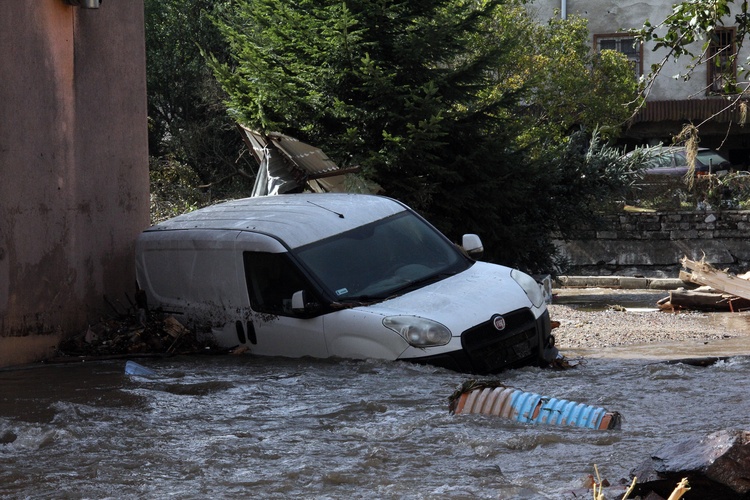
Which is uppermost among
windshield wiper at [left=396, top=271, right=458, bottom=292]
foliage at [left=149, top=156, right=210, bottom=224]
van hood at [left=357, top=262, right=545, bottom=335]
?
foliage at [left=149, top=156, right=210, bottom=224]

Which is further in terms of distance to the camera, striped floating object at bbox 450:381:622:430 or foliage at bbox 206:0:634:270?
foliage at bbox 206:0:634:270

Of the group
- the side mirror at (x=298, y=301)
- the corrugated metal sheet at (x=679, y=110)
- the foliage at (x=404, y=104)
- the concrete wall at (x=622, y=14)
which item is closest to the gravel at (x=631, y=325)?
the foliage at (x=404, y=104)

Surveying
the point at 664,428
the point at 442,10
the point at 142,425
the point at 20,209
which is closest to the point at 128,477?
the point at 142,425

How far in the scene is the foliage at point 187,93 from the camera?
24281 millimetres

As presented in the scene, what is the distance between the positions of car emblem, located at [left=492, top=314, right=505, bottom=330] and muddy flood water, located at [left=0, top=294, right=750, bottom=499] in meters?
0.39

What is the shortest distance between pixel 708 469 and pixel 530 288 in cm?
477

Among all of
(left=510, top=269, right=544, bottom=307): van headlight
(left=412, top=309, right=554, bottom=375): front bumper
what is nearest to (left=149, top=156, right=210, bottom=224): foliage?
(left=510, top=269, right=544, bottom=307): van headlight

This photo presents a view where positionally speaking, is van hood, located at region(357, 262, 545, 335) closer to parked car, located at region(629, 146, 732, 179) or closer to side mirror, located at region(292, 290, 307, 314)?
side mirror, located at region(292, 290, 307, 314)

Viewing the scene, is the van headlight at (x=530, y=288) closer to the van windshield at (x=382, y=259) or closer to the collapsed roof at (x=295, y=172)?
the van windshield at (x=382, y=259)

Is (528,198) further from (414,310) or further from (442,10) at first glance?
(414,310)

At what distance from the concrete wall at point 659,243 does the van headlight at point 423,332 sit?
706 inches

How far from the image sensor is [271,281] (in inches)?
352

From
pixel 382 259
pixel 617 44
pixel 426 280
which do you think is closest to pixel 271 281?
pixel 382 259

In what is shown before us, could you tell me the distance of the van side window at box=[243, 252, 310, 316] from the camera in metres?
8.73
